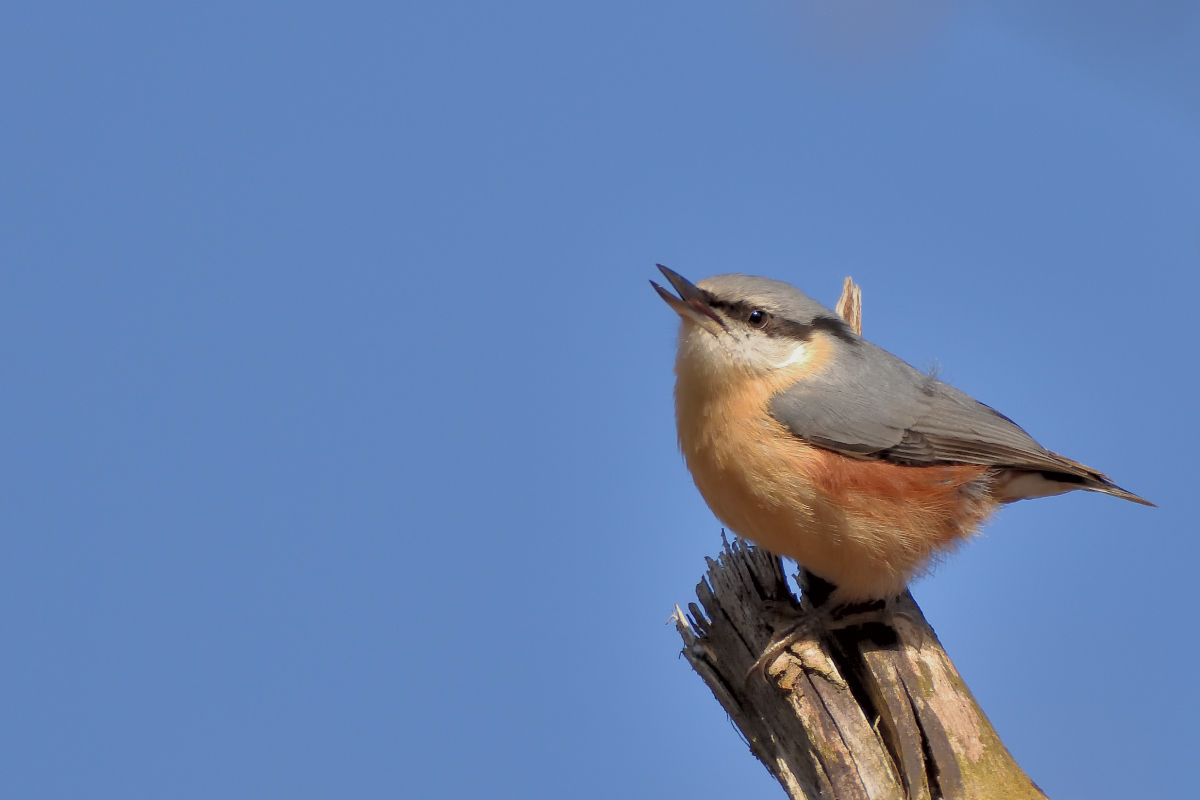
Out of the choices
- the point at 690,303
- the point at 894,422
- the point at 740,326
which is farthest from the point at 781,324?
the point at 894,422

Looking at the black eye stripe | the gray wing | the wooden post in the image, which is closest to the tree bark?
the wooden post

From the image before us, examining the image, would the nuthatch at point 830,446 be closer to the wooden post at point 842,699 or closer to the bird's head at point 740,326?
the bird's head at point 740,326

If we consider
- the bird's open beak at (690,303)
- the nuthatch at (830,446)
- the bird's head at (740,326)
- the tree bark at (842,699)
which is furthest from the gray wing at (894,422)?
the tree bark at (842,699)

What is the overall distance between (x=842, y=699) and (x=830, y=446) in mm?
1207

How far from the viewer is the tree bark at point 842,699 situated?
4562 millimetres

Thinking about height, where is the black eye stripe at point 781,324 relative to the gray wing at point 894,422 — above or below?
above

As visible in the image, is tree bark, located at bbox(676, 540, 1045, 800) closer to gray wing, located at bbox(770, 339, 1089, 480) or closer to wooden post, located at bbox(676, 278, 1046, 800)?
wooden post, located at bbox(676, 278, 1046, 800)

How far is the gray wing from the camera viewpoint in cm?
530

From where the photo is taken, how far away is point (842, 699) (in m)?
4.89

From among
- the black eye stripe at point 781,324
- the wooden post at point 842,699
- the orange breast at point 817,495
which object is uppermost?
the black eye stripe at point 781,324

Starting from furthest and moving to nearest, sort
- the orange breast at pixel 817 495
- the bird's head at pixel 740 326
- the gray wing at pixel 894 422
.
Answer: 1. the bird's head at pixel 740 326
2. the gray wing at pixel 894 422
3. the orange breast at pixel 817 495

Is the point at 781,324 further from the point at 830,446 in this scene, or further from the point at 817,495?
the point at 817,495

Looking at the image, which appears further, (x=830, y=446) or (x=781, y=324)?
(x=781, y=324)

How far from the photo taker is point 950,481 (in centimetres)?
538
